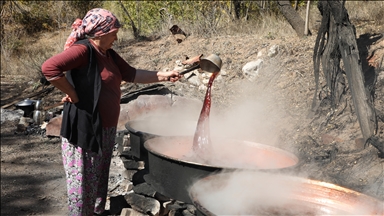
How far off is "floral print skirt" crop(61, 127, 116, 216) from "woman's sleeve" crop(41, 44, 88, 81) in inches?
19.4

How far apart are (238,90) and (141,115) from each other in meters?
2.00

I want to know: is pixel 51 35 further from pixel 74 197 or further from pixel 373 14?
pixel 74 197

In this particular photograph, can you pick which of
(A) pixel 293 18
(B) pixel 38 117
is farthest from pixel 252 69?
(B) pixel 38 117

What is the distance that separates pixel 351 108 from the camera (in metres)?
5.05

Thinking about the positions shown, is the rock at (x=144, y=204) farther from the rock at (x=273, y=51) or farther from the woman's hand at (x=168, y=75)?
the rock at (x=273, y=51)

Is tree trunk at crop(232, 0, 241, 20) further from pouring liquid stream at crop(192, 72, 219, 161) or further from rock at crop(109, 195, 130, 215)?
pouring liquid stream at crop(192, 72, 219, 161)

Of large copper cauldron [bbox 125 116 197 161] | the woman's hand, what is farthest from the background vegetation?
the woman's hand

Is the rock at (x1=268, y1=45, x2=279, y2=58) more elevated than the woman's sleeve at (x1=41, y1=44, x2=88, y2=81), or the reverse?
the woman's sleeve at (x1=41, y1=44, x2=88, y2=81)

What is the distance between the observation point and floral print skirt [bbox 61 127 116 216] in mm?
2916

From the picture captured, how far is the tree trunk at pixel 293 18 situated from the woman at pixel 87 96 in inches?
230

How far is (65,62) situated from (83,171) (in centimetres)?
75

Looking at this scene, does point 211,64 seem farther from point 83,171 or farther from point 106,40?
point 83,171

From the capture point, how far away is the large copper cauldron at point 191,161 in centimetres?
313

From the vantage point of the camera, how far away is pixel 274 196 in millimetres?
2701
